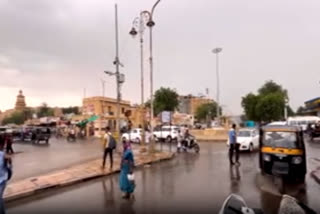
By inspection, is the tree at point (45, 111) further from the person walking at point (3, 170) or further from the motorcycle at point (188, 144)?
the person walking at point (3, 170)

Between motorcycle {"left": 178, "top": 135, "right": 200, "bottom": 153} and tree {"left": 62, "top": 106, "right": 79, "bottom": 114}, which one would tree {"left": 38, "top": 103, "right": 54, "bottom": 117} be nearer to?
tree {"left": 62, "top": 106, "right": 79, "bottom": 114}

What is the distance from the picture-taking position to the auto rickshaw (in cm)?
1122

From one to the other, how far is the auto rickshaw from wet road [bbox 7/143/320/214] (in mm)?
501

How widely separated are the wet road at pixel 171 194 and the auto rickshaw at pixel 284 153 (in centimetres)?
50

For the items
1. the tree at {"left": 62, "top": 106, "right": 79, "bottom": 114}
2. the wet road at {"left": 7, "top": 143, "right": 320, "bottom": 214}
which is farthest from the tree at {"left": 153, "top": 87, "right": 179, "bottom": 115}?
the tree at {"left": 62, "top": 106, "right": 79, "bottom": 114}

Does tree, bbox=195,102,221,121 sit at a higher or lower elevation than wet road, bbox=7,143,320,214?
higher

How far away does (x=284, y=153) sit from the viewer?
11.4 m

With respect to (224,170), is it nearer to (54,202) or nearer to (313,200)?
(313,200)

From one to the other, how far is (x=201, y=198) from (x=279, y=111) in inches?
2473

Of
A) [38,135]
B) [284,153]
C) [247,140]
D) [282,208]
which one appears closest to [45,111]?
[38,135]

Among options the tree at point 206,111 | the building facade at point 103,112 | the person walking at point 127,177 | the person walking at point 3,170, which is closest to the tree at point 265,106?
the building facade at point 103,112

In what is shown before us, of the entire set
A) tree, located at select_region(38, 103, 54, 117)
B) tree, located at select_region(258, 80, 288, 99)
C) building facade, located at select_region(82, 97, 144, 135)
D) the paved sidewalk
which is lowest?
the paved sidewalk

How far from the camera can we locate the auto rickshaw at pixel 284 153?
442 inches

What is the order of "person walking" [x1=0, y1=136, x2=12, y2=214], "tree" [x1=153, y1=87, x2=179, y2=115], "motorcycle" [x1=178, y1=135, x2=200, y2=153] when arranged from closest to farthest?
"person walking" [x1=0, y1=136, x2=12, y2=214] → "motorcycle" [x1=178, y1=135, x2=200, y2=153] → "tree" [x1=153, y1=87, x2=179, y2=115]
